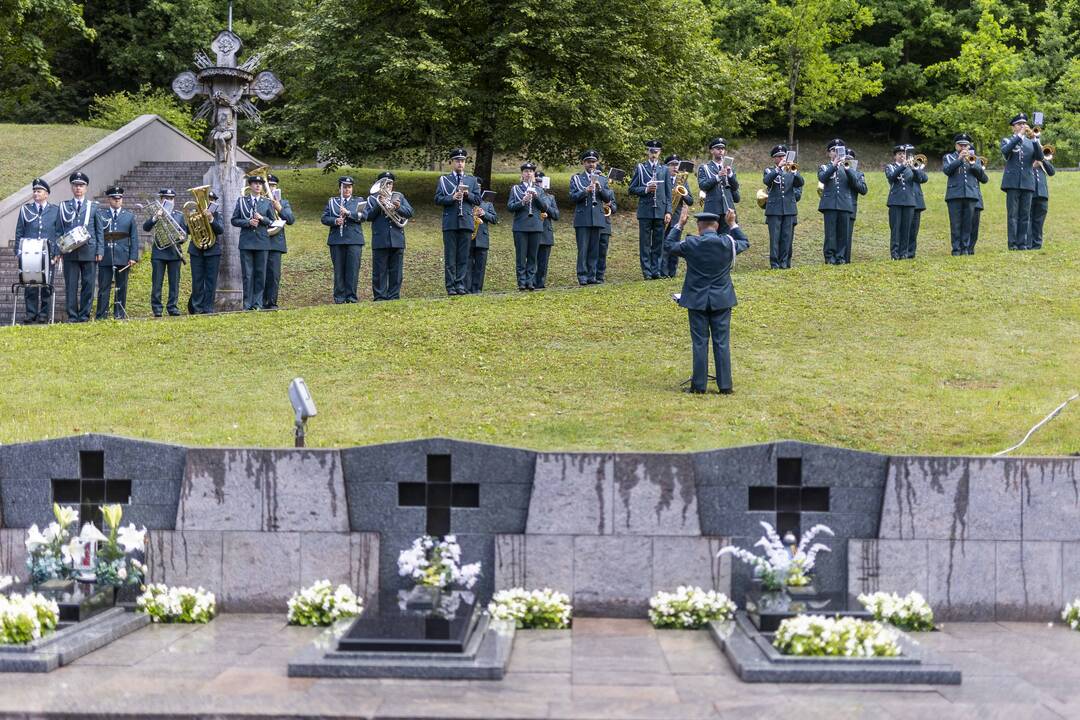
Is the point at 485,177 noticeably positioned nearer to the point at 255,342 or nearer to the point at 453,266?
the point at 453,266

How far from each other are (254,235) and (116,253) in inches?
83.4

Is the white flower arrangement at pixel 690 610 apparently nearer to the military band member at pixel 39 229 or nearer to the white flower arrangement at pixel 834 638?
the white flower arrangement at pixel 834 638

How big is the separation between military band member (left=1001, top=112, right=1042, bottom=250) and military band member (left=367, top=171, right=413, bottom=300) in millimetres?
9928

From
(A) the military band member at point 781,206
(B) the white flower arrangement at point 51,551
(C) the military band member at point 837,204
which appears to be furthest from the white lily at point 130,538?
(C) the military band member at point 837,204

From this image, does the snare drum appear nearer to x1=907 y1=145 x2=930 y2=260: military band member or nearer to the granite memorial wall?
the granite memorial wall

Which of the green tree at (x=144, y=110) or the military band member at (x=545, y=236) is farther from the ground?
the green tree at (x=144, y=110)

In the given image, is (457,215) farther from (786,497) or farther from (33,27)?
(33,27)

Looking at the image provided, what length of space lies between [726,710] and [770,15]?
40.2m

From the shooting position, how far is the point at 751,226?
2952 centimetres

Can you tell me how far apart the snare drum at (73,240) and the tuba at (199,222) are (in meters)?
1.54

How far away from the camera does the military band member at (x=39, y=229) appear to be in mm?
19281

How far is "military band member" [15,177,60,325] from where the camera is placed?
19281 millimetres

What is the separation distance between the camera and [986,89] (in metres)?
42.6

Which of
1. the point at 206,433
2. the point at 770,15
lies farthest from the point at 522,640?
the point at 770,15
